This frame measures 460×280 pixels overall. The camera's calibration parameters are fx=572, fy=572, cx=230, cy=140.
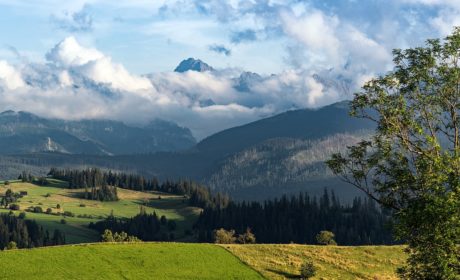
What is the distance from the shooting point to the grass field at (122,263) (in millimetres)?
80125

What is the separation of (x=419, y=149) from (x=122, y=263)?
5328cm

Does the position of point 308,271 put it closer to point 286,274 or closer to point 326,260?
point 286,274

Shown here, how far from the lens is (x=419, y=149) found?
47.0 m

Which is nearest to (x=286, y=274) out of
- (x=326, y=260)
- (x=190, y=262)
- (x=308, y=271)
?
(x=308, y=271)

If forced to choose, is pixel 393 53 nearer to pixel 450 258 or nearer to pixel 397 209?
pixel 397 209

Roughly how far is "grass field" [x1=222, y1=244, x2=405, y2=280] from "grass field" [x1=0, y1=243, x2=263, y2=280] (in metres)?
3.31

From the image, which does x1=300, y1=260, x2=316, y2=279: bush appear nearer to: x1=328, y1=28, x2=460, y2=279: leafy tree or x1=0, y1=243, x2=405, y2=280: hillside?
x1=0, y1=243, x2=405, y2=280: hillside

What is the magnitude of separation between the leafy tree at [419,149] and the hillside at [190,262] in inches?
1590

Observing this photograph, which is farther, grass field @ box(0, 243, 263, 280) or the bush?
the bush

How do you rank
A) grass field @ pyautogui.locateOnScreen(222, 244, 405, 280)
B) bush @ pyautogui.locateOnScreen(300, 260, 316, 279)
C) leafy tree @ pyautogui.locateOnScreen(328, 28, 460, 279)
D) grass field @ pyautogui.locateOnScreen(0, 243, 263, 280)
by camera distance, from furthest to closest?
grass field @ pyautogui.locateOnScreen(222, 244, 405, 280) → bush @ pyautogui.locateOnScreen(300, 260, 316, 279) → grass field @ pyautogui.locateOnScreen(0, 243, 263, 280) → leafy tree @ pyautogui.locateOnScreen(328, 28, 460, 279)

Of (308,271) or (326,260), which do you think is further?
(326,260)

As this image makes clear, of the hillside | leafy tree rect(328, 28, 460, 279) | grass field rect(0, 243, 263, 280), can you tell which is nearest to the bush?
the hillside

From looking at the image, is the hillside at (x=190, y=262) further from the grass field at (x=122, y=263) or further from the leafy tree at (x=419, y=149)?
the leafy tree at (x=419, y=149)

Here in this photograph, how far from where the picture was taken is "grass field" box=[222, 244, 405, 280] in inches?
3462
